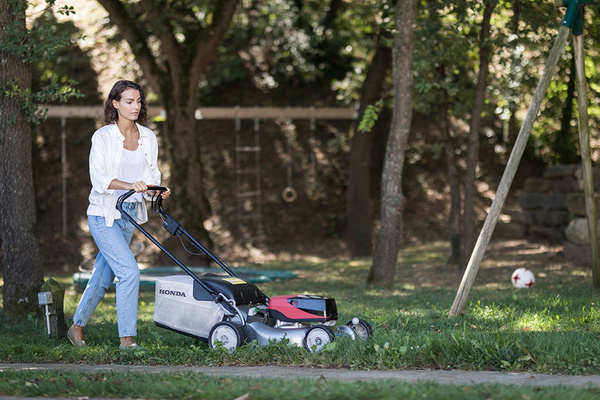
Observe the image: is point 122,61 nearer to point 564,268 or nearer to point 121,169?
point 564,268

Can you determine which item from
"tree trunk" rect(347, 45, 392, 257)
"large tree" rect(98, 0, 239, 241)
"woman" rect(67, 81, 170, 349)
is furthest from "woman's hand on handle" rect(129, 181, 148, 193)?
"tree trunk" rect(347, 45, 392, 257)

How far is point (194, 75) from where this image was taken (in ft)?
43.7

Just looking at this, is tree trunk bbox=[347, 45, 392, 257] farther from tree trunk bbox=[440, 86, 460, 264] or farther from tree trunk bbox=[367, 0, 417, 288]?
tree trunk bbox=[367, 0, 417, 288]

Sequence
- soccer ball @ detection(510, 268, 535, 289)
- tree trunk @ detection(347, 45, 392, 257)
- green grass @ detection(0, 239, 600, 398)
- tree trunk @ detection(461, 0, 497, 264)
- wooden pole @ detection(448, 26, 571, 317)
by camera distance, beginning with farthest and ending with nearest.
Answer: tree trunk @ detection(347, 45, 392, 257) < tree trunk @ detection(461, 0, 497, 264) < soccer ball @ detection(510, 268, 535, 289) < wooden pole @ detection(448, 26, 571, 317) < green grass @ detection(0, 239, 600, 398)

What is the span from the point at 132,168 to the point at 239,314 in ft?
4.32

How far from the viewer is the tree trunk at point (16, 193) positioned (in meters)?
7.27

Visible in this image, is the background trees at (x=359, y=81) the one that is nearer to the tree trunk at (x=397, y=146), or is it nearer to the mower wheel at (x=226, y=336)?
the tree trunk at (x=397, y=146)

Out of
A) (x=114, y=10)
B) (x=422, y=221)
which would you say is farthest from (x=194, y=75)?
(x=422, y=221)

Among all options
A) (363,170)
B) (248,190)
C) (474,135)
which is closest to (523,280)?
(474,135)

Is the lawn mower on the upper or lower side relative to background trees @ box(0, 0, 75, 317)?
lower

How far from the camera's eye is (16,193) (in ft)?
23.9

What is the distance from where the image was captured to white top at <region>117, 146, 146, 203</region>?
557cm

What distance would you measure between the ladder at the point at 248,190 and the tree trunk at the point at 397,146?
24.4 feet

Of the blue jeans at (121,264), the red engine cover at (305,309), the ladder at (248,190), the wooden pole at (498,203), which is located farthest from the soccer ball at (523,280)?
the ladder at (248,190)
